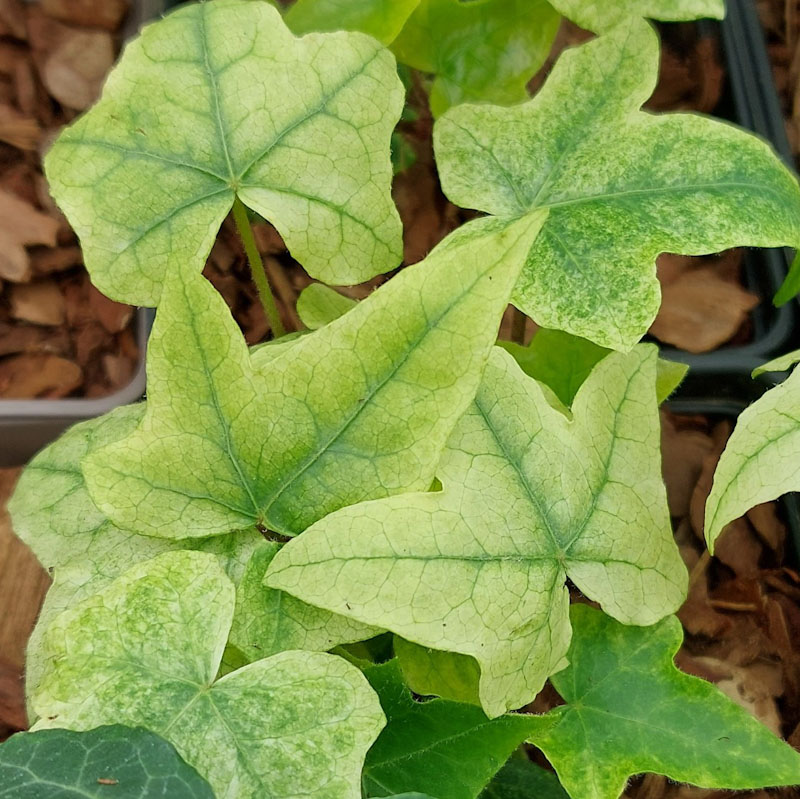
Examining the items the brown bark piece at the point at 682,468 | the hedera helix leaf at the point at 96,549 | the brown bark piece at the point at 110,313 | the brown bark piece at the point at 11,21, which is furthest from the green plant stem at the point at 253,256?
the brown bark piece at the point at 11,21

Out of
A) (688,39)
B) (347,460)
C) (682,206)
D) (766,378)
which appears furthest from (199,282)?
(688,39)

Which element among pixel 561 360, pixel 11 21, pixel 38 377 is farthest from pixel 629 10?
pixel 11 21

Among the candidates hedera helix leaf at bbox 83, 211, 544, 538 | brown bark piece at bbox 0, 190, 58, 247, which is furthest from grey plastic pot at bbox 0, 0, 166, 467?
hedera helix leaf at bbox 83, 211, 544, 538

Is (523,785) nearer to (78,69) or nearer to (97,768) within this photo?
(97,768)

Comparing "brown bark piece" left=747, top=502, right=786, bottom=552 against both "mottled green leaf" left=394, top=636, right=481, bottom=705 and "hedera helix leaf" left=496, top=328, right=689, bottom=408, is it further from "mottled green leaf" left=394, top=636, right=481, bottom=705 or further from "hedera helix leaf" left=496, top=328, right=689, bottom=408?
"mottled green leaf" left=394, top=636, right=481, bottom=705

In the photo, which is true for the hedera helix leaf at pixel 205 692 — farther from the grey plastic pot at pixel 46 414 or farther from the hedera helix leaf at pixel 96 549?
the grey plastic pot at pixel 46 414

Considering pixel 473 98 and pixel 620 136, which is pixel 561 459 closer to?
pixel 620 136
